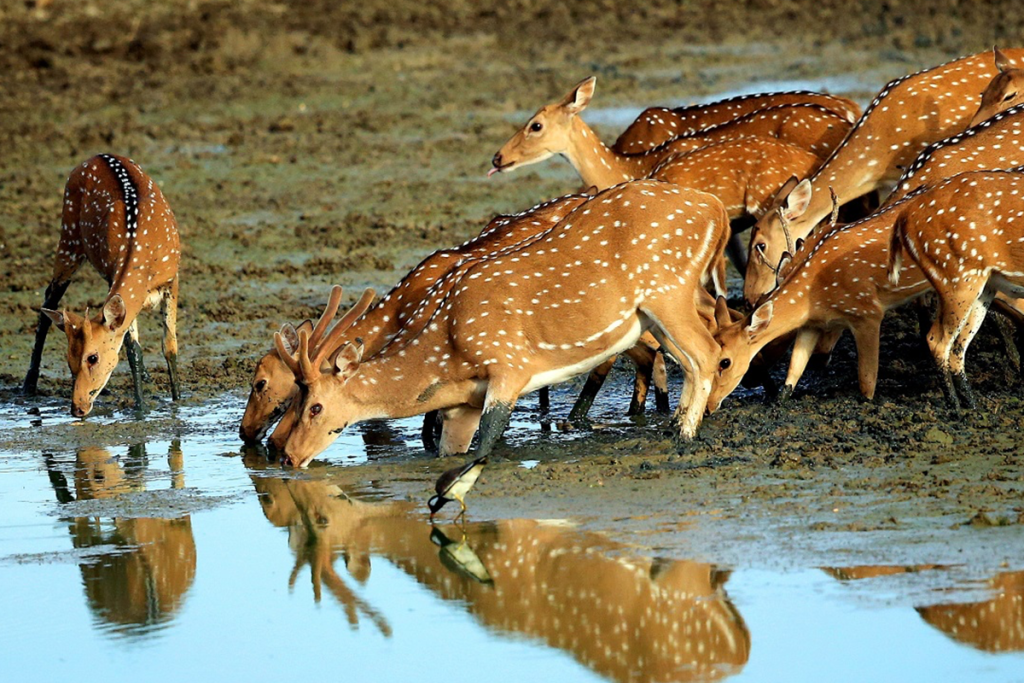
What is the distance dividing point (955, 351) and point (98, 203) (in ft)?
19.3

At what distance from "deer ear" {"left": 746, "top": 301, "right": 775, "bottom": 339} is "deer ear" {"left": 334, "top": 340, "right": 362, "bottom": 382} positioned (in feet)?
7.24

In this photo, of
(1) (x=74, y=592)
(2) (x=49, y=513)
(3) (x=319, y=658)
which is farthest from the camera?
(2) (x=49, y=513)

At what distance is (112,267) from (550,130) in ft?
11.1

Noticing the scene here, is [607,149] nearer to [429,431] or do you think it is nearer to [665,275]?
[429,431]

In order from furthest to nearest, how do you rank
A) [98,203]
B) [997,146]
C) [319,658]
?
[98,203], [997,146], [319,658]

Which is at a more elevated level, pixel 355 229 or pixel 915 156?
pixel 915 156

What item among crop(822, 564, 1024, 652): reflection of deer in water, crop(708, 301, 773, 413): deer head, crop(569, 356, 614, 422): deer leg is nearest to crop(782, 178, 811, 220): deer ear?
crop(708, 301, 773, 413): deer head

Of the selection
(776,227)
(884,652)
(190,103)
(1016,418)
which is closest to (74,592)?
(884,652)

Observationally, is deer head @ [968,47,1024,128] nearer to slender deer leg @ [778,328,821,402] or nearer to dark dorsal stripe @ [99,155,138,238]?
slender deer leg @ [778,328,821,402]

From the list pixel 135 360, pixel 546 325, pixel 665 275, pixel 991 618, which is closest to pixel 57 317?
pixel 135 360

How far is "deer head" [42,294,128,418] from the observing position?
1045 centimetres

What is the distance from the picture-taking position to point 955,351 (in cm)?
902

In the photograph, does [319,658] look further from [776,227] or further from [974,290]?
[776,227]

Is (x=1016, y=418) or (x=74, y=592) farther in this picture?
(x=1016, y=418)
